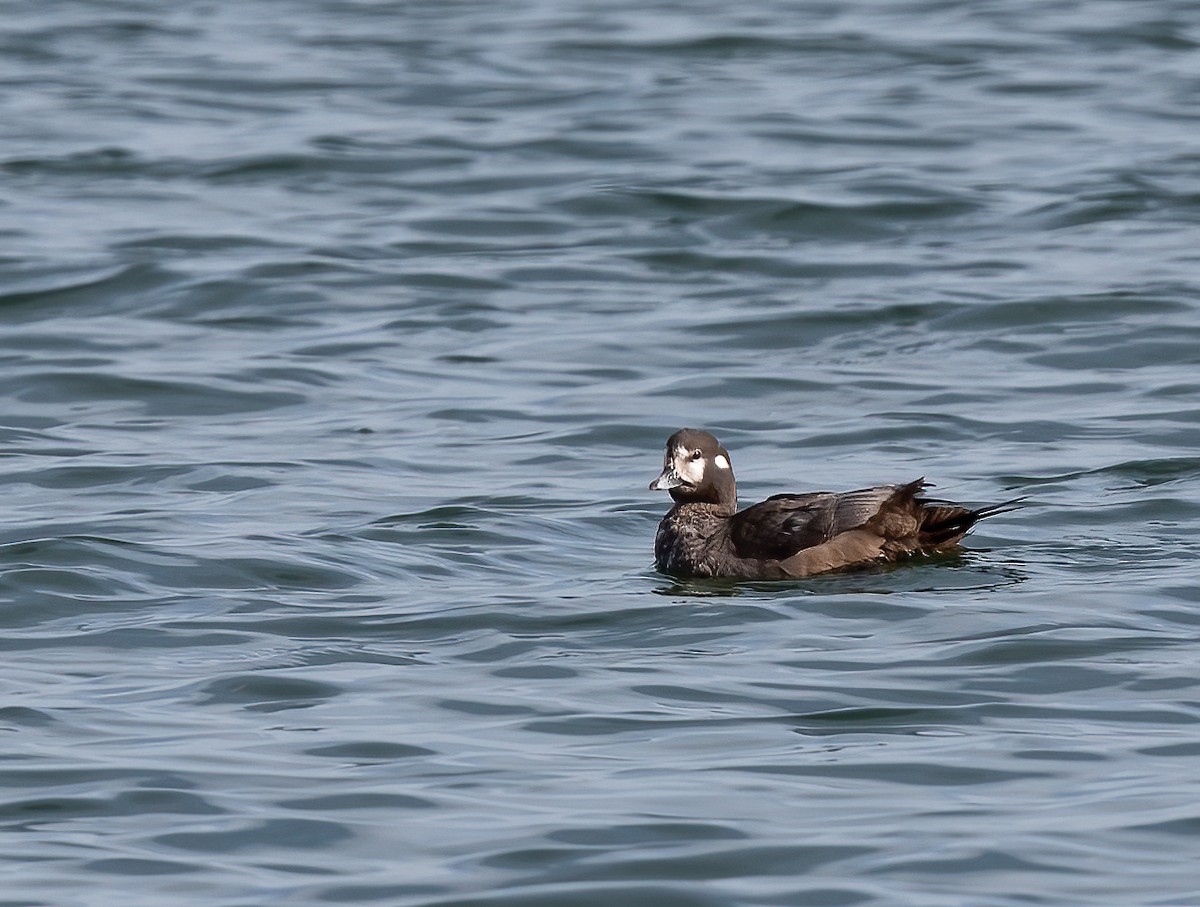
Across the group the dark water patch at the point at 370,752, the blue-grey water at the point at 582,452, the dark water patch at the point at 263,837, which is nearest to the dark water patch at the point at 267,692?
the blue-grey water at the point at 582,452

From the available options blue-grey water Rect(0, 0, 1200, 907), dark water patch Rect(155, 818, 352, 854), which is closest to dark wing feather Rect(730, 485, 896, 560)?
blue-grey water Rect(0, 0, 1200, 907)

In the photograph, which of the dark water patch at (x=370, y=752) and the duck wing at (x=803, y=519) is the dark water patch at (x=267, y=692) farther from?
the duck wing at (x=803, y=519)

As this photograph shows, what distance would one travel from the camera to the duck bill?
9860 mm

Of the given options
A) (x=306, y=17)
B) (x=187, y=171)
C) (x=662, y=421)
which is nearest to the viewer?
(x=662, y=421)

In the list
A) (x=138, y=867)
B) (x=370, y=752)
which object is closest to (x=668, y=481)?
(x=370, y=752)

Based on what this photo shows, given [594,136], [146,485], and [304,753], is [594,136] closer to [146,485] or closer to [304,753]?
[146,485]

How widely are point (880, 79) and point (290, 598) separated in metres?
15.6

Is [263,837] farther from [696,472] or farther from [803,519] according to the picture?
[696,472]

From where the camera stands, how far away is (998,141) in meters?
20.6

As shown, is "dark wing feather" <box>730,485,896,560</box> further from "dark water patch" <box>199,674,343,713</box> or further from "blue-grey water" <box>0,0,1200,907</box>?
"dark water patch" <box>199,674,343,713</box>

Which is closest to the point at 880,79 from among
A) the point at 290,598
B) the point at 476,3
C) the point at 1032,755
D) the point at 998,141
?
the point at 998,141

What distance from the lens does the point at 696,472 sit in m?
10.0

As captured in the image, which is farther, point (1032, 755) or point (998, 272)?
point (998, 272)

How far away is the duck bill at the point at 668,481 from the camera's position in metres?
9.86
